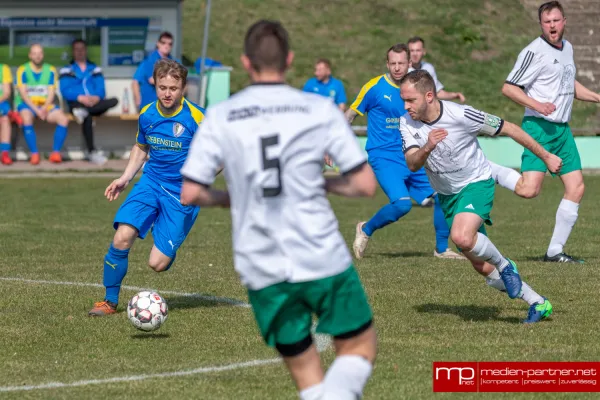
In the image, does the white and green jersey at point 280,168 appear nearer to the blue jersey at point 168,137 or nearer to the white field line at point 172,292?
the blue jersey at point 168,137

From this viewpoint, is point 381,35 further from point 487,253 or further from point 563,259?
point 487,253

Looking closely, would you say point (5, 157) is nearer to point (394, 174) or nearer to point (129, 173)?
point (394, 174)

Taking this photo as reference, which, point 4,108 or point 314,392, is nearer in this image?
point 314,392

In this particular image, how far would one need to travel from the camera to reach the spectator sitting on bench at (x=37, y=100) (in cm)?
2147

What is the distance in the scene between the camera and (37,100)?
2189 centimetres

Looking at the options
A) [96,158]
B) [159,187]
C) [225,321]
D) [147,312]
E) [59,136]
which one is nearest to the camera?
[147,312]

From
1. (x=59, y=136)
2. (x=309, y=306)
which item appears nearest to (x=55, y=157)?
(x=59, y=136)

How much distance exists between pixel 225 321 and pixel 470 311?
6.15 feet

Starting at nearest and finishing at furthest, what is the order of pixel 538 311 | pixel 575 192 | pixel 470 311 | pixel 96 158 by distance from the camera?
pixel 538 311, pixel 470 311, pixel 575 192, pixel 96 158

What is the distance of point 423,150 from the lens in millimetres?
7406

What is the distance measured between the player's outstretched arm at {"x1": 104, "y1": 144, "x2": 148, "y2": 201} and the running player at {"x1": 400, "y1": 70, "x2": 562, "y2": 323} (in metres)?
2.05

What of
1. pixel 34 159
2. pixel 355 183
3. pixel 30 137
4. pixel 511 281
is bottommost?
pixel 34 159

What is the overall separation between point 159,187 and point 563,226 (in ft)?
14.8

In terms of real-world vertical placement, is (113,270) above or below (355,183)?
below
